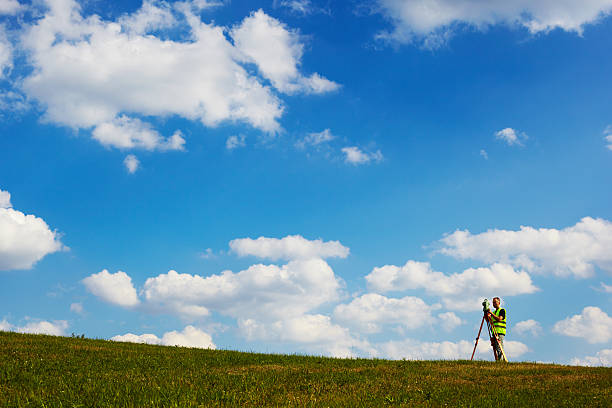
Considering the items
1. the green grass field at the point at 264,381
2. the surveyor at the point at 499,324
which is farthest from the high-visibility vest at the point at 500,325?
the green grass field at the point at 264,381

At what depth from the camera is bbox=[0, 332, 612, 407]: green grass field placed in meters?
12.5

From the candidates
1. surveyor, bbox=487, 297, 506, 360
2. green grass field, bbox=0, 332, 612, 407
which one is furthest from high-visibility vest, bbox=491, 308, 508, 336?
green grass field, bbox=0, 332, 612, 407

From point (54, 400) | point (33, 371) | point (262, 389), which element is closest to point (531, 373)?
point (262, 389)

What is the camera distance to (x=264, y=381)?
15.0 meters

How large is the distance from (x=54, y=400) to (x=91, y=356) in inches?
296

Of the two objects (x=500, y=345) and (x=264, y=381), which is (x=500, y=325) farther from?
(x=264, y=381)

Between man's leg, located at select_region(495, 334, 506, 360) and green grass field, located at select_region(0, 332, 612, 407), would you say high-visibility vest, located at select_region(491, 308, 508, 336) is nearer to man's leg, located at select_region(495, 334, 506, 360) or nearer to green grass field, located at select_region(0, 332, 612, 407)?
man's leg, located at select_region(495, 334, 506, 360)

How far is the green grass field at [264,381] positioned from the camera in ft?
41.1

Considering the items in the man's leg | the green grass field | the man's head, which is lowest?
the green grass field

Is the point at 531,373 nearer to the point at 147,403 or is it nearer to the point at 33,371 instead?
the point at 147,403

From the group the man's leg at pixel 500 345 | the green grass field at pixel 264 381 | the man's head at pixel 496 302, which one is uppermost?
the man's head at pixel 496 302

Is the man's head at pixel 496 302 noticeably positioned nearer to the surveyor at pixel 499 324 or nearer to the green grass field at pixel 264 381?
the surveyor at pixel 499 324

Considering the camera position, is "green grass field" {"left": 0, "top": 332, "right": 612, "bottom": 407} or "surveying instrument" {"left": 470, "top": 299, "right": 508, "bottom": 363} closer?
"green grass field" {"left": 0, "top": 332, "right": 612, "bottom": 407}

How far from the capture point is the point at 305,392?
13.9 meters
